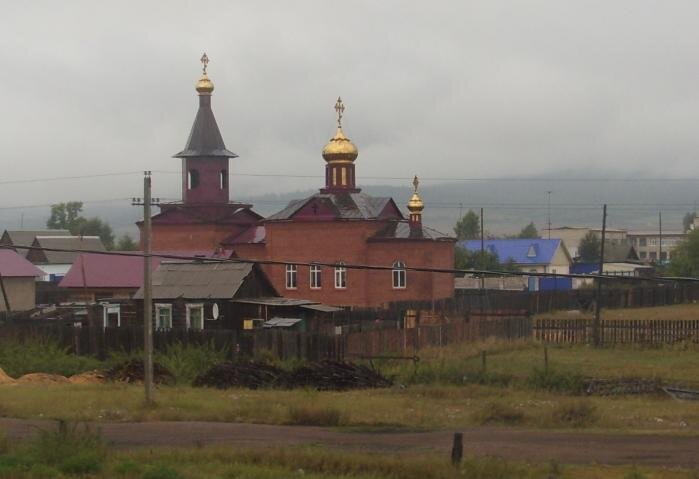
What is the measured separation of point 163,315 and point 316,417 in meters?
22.9

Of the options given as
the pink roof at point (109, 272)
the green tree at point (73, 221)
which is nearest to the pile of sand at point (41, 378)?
the pink roof at point (109, 272)

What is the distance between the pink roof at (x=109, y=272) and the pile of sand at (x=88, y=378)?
2837cm

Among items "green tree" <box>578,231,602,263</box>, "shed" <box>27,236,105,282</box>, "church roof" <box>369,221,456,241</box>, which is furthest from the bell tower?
"green tree" <box>578,231,602,263</box>

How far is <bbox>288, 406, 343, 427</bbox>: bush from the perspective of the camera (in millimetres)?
25953

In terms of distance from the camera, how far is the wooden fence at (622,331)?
4744 cm


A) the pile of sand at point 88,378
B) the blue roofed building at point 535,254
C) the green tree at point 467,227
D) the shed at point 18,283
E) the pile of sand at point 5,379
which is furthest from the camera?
the green tree at point 467,227

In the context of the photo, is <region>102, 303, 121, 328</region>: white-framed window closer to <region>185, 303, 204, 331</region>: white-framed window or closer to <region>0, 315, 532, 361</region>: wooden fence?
<region>185, 303, 204, 331</region>: white-framed window

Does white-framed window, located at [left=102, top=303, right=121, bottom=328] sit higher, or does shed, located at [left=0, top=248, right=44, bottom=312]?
shed, located at [left=0, top=248, right=44, bottom=312]

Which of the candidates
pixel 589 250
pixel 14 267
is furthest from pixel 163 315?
pixel 589 250

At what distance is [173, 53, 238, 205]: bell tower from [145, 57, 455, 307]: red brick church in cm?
198

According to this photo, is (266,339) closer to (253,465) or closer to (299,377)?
(299,377)

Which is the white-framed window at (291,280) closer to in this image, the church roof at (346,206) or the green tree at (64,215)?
the church roof at (346,206)

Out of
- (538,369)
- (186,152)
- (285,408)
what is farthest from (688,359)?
(186,152)

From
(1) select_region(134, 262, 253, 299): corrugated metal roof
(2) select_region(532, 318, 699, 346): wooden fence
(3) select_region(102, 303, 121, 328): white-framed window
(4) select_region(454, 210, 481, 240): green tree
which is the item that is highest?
A: (4) select_region(454, 210, 481, 240): green tree
